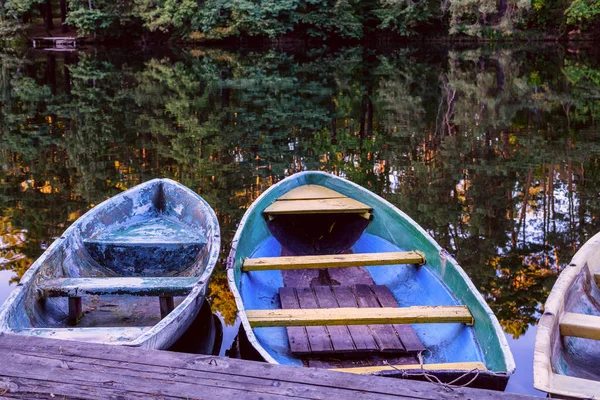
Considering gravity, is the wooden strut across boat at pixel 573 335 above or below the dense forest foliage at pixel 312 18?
below

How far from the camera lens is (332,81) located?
2038 centimetres

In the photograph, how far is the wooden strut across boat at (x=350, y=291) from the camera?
3.68m

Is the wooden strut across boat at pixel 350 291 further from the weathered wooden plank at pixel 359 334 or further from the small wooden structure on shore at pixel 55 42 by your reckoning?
the small wooden structure on shore at pixel 55 42

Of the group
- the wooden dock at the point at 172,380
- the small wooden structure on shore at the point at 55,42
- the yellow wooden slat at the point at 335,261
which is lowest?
the yellow wooden slat at the point at 335,261

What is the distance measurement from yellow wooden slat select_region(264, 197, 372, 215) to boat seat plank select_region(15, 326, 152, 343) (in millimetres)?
2190

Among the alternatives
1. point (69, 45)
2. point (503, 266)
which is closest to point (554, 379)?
point (503, 266)

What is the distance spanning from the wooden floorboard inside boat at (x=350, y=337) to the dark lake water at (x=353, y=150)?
80cm

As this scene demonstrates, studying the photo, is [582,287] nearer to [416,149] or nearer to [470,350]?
[470,350]

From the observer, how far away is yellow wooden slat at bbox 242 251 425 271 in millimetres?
4621

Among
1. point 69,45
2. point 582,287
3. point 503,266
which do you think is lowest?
point 503,266

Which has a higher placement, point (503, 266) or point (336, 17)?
point (336, 17)

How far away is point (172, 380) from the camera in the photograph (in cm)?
274

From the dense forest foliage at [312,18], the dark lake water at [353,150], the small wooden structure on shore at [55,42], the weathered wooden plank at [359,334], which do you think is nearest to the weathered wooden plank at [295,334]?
the weathered wooden plank at [359,334]

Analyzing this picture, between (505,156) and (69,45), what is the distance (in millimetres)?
32770
